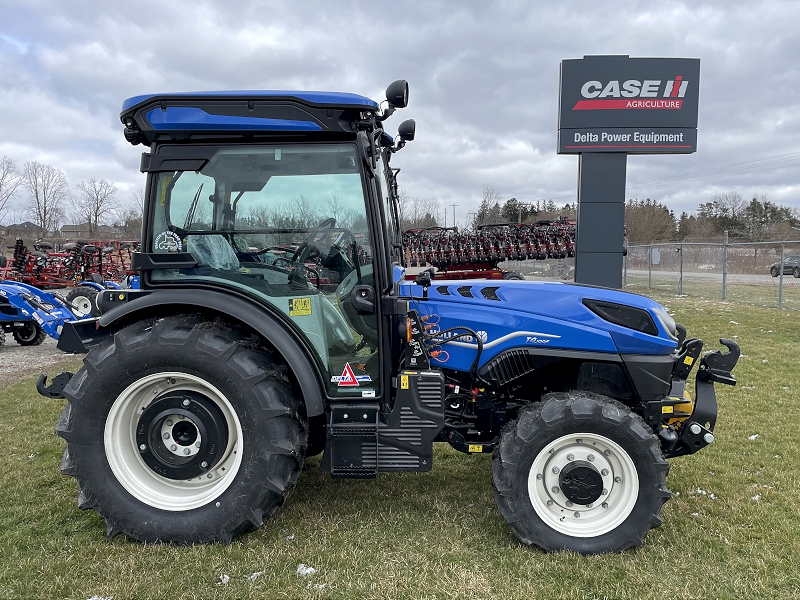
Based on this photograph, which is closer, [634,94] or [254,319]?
[254,319]

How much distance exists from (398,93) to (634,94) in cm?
930

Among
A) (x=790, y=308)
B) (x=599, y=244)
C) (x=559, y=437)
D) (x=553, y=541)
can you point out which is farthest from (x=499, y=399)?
(x=790, y=308)

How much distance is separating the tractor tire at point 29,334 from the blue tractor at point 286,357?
8.24m

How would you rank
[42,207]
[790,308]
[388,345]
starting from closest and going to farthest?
[388,345]
[790,308]
[42,207]

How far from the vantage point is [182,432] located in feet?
9.62

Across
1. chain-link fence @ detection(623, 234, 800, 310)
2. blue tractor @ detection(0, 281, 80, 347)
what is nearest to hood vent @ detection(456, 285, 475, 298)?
blue tractor @ detection(0, 281, 80, 347)

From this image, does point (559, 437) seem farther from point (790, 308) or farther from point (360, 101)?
point (790, 308)

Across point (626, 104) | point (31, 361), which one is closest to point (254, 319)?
point (31, 361)

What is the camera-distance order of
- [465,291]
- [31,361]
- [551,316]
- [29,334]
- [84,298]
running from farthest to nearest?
1. [84,298]
2. [29,334]
3. [31,361]
4. [465,291]
5. [551,316]

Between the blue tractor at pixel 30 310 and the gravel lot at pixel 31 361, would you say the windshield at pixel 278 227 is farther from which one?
the blue tractor at pixel 30 310

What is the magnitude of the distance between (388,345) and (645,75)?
981 cm

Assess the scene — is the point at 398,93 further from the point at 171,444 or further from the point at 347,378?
the point at 171,444

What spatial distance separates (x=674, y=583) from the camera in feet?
8.41

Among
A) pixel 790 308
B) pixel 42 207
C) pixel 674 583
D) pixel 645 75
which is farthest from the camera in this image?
pixel 42 207
